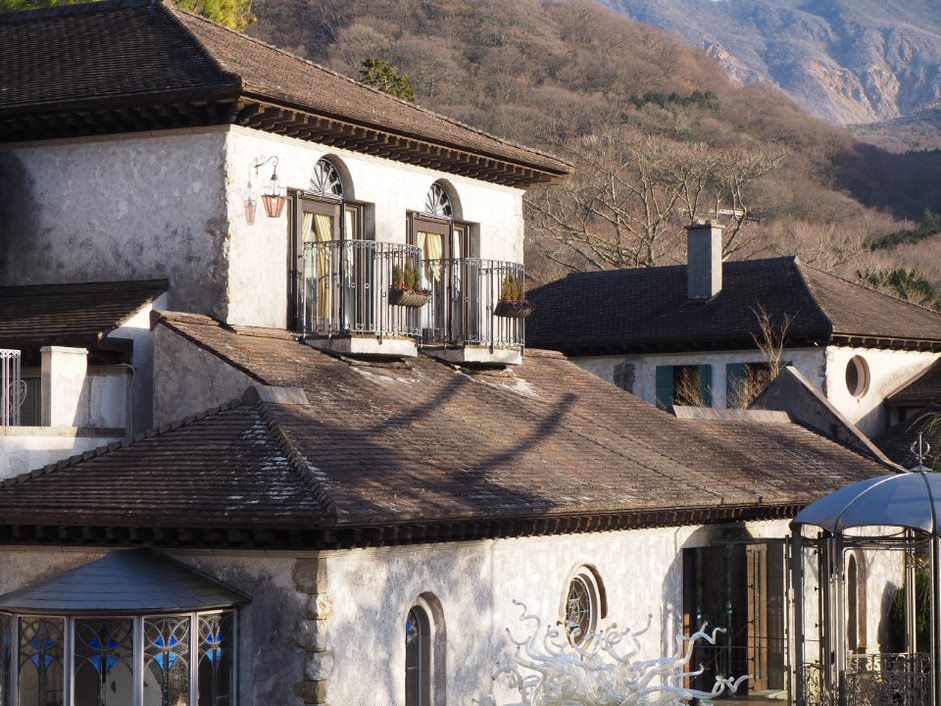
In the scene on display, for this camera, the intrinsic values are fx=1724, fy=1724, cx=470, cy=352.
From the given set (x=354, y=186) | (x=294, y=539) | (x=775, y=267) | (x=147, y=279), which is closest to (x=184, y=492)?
(x=294, y=539)

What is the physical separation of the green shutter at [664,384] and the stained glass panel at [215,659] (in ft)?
86.2

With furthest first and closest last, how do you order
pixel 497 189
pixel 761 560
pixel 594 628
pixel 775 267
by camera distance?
pixel 775 267 → pixel 497 189 → pixel 761 560 → pixel 594 628

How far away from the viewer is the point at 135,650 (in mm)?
16406

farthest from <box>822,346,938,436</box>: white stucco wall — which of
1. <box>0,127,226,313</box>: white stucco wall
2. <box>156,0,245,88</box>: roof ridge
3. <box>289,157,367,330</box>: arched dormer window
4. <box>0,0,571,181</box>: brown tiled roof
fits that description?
<box>0,127,226,313</box>: white stucco wall

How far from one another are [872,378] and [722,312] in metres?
4.07

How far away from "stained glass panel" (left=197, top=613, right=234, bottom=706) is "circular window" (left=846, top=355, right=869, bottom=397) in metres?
28.1

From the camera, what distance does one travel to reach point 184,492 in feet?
55.4

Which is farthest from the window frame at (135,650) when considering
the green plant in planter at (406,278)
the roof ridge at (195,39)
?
the green plant in planter at (406,278)

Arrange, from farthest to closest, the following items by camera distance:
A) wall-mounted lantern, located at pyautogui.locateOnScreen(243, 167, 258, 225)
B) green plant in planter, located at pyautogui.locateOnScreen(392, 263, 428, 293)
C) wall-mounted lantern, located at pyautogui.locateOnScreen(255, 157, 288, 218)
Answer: green plant in planter, located at pyautogui.locateOnScreen(392, 263, 428, 293) → wall-mounted lantern, located at pyautogui.locateOnScreen(255, 157, 288, 218) → wall-mounted lantern, located at pyautogui.locateOnScreen(243, 167, 258, 225)

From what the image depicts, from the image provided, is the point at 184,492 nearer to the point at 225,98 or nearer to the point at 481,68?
the point at 225,98

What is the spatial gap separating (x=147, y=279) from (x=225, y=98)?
2.60 m

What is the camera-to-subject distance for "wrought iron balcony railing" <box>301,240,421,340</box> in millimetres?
22938

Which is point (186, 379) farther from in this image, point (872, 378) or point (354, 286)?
point (872, 378)

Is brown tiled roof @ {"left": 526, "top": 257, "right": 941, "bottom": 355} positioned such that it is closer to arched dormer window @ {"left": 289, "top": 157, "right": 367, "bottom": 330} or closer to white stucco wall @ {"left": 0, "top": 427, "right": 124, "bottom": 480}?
arched dormer window @ {"left": 289, "top": 157, "right": 367, "bottom": 330}
